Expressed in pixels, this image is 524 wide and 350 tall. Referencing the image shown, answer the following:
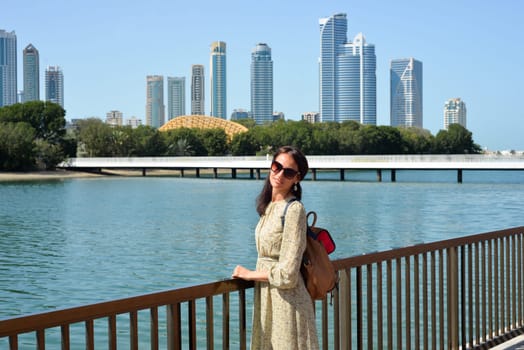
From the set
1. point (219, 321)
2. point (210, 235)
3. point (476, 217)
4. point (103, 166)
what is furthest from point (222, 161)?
point (219, 321)

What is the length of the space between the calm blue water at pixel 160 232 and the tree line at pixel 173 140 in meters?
37.1

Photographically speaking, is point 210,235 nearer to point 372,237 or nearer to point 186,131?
point 372,237

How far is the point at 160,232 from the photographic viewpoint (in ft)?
91.0

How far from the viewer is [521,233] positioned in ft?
21.1

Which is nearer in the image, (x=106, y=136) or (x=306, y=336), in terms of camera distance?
(x=306, y=336)

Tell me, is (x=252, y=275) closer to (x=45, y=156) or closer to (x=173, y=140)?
(x=45, y=156)

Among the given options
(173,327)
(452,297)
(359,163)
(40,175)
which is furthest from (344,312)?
(40,175)

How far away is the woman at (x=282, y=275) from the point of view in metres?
3.68

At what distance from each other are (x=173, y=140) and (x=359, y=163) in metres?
57.5

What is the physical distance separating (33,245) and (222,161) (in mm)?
57045

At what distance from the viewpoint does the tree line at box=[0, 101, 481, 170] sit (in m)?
88.6

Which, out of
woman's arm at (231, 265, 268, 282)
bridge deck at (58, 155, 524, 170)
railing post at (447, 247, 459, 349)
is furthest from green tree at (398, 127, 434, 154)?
woman's arm at (231, 265, 268, 282)

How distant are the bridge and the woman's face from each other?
2413 inches

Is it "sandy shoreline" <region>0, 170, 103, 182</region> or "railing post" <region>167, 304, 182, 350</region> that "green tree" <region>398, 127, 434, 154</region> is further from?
"railing post" <region>167, 304, 182, 350</region>
